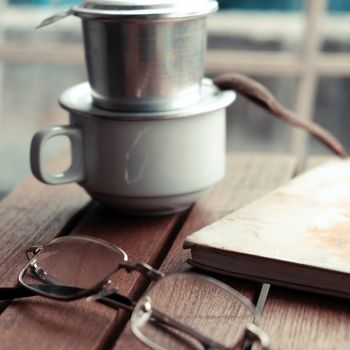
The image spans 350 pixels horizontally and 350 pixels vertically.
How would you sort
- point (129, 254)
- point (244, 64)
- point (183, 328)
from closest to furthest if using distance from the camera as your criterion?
point (183, 328), point (129, 254), point (244, 64)

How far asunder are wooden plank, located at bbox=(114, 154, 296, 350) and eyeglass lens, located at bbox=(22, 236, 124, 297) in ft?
0.21

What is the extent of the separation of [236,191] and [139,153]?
162mm

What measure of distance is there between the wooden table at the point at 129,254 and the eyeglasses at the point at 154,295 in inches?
0.4

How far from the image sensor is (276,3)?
1.65 meters

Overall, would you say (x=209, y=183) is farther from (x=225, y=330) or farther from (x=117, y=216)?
(x=225, y=330)

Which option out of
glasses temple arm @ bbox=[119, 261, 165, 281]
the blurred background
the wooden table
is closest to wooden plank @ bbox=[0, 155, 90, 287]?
the wooden table

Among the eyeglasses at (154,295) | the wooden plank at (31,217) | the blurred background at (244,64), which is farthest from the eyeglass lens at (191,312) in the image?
the blurred background at (244,64)

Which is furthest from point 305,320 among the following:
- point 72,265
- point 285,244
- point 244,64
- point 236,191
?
point 244,64

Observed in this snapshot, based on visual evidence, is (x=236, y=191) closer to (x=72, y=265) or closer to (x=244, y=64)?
(x=72, y=265)

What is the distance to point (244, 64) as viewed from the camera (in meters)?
1.46

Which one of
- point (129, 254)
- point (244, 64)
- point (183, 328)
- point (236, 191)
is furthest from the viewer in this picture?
Answer: point (244, 64)

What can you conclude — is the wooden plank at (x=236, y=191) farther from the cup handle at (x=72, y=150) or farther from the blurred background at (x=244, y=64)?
the blurred background at (x=244, y=64)

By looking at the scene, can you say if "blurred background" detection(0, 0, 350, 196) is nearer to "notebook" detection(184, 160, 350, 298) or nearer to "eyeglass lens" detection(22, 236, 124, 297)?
"notebook" detection(184, 160, 350, 298)

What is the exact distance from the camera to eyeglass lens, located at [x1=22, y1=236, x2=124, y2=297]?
1.77ft
